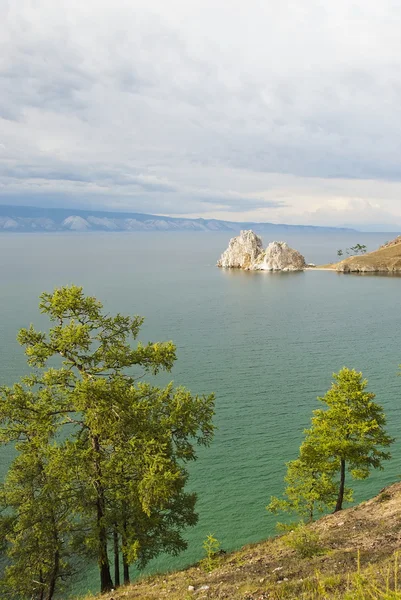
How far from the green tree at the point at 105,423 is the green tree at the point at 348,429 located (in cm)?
997

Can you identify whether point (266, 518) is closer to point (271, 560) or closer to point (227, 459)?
point (227, 459)

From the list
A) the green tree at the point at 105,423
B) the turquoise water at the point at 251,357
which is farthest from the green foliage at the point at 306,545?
the turquoise water at the point at 251,357

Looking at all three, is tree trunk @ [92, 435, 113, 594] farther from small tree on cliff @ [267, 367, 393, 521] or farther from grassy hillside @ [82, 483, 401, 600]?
small tree on cliff @ [267, 367, 393, 521]

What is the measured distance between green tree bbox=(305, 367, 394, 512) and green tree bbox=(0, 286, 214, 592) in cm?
A: 997

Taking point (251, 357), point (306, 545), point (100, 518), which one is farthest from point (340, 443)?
point (251, 357)

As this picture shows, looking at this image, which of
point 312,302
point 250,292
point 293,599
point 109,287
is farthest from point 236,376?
point 109,287

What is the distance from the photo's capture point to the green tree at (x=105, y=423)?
18.6 metres

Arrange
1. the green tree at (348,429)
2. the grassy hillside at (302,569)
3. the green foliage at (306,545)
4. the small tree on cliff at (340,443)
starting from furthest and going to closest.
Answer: the small tree on cliff at (340,443), the green tree at (348,429), the green foliage at (306,545), the grassy hillside at (302,569)

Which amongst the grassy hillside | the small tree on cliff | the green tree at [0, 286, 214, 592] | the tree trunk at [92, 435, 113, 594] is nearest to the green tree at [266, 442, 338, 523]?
the small tree on cliff

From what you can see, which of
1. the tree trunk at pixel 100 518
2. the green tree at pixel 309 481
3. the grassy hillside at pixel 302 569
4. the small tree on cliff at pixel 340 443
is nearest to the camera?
the grassy hillside at pixel 302 569

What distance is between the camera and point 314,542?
19.5m

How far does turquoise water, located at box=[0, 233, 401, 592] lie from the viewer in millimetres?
Answer: 35938

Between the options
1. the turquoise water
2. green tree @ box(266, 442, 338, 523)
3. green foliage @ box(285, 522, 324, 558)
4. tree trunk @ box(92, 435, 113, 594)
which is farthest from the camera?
the turquoise water

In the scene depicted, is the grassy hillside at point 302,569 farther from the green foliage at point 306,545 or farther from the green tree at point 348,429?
the green tree at point 348,429
